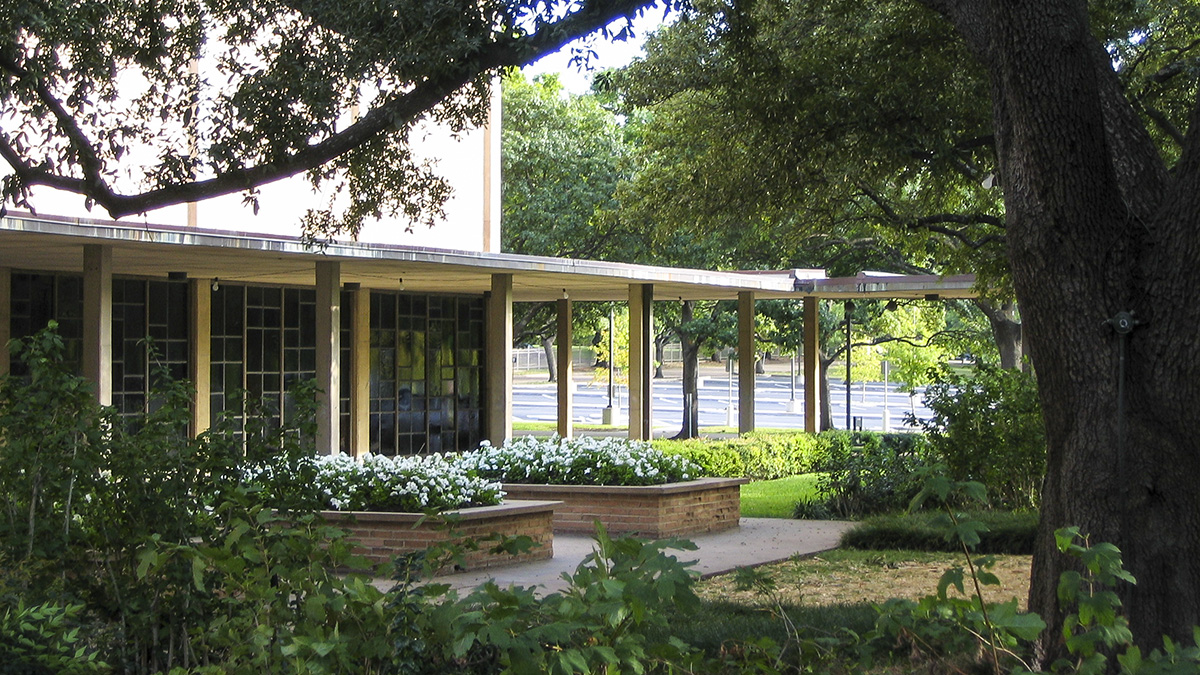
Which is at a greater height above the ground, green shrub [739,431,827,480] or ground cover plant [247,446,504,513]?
ground cover plant [247,446,504,513]

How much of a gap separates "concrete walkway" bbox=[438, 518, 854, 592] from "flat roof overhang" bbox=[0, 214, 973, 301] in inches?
141

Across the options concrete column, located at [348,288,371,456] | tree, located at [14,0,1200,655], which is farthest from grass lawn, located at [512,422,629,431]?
tree, located at [14,0,1200,655]

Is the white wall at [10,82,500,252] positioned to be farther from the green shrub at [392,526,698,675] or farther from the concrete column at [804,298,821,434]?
the green shrub at [392,526,698,675]

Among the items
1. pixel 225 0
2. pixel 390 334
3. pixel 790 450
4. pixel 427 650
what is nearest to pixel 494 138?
pixel 390 334

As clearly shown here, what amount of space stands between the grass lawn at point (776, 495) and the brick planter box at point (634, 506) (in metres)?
2.53

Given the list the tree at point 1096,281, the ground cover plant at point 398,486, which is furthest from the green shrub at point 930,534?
the tree at point 1096,281

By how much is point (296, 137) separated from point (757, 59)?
17.9 feet

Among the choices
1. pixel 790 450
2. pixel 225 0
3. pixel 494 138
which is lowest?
pixel 790 450

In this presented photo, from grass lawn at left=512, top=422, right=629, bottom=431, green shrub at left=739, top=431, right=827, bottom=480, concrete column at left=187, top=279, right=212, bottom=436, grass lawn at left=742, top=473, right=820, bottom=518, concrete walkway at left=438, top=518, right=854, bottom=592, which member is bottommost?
grass lawn at left=742, top=473, right=820, bottom=518

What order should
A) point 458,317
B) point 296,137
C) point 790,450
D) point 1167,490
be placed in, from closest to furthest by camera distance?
point 1167,490 → point 296,137 → point 790,450 → point 458,317

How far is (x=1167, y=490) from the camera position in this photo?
5797mm

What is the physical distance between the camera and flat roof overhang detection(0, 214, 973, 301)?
555 inches

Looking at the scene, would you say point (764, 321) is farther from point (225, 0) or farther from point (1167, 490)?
point (1167, 490)

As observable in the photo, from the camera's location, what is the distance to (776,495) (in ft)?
65.4
